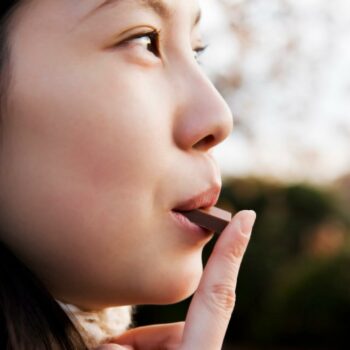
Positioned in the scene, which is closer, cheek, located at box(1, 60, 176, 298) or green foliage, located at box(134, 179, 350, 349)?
cheek, located at box(1, 60, 176, 298)

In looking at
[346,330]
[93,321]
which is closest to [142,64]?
[93,321]

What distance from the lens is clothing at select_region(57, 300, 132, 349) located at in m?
1.25

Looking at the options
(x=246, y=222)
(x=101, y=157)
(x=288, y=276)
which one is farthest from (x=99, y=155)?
(x=288, y=276)

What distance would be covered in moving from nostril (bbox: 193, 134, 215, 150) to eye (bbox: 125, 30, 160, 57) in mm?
175

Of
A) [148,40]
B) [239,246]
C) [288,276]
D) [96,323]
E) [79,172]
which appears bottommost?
[288,276]

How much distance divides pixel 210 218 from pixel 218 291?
13cm

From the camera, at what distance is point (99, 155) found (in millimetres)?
1143

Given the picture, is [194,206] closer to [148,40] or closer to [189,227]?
[189,227]

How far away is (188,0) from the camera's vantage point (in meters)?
1.29

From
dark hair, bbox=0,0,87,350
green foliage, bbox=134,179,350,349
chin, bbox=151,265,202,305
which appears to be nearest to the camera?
dark hair, bbox=0,0,87,350

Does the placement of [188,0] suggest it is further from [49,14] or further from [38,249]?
[38,249]

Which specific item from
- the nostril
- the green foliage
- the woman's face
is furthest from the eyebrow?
the green foliage

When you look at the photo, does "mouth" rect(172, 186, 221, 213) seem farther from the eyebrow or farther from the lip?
the eyebrow

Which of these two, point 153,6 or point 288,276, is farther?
point 288,276
